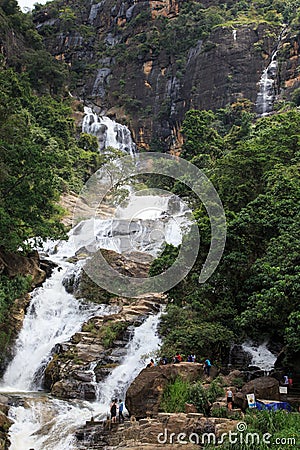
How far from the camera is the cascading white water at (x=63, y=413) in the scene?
1289cm

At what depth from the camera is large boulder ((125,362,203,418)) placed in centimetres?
1346

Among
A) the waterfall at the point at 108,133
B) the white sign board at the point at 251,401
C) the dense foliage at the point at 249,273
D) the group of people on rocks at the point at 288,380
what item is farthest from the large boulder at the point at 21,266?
the waterfall at the point at 108,133

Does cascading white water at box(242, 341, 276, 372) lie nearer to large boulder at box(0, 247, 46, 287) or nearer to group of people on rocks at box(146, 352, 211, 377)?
group of people on rocks at box(146, 352, 211, 377)

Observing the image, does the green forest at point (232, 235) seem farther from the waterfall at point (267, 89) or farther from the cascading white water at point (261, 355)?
the waterfall at point (267, 89)

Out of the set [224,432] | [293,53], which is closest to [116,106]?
[293,53]

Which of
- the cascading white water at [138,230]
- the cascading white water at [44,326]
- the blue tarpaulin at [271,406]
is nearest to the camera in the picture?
the blue tarpaulin at [271,406]

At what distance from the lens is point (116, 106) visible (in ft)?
185

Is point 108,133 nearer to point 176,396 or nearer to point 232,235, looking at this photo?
point 232,235

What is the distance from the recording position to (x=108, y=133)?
49.5 meters

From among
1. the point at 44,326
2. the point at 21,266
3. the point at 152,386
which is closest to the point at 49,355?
the point at 44,326

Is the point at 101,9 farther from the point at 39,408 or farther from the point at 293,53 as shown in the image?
the point at 39,408

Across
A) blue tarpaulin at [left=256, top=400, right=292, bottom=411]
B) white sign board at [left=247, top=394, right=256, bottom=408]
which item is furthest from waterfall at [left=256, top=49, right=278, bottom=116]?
white sign board at [left=247, top=394, right=256, bottom=408]

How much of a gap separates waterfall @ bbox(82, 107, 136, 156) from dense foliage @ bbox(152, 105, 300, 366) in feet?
92.6

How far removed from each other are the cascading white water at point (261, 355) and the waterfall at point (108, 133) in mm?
32801
